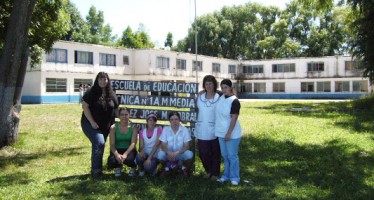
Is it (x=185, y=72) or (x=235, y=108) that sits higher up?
(x=185, y=72)

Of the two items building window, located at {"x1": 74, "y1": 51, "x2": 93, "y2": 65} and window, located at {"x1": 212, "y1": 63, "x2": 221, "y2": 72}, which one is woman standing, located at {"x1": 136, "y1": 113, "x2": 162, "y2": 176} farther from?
window, located at {"x1": 212, "y1": 63, "x2": 221, "y2": 72}

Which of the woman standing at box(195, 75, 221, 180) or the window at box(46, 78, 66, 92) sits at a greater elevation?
the window at box(46, 78, 66, 92)

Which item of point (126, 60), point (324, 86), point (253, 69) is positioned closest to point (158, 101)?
point (126, 60)

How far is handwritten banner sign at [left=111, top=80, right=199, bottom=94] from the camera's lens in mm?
6758

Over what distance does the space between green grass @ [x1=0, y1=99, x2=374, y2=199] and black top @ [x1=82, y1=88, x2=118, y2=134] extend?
88 cm

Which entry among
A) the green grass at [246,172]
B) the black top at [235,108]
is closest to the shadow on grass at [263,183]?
the green grass at [246,172]

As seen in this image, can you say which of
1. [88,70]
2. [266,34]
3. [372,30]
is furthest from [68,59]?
[266,34]

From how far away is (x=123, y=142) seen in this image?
6484mm

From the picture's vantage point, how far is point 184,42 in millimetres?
57156

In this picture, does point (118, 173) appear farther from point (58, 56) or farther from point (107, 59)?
point (107, 59)

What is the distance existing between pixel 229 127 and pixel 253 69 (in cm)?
4617

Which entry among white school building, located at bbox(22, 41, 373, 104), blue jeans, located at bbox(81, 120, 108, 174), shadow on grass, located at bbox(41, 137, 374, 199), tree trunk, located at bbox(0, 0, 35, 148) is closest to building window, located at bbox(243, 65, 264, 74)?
white school building, located at bbox(22, 41, 373, 104)

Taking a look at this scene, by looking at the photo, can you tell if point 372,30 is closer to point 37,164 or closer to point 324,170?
point 324,170

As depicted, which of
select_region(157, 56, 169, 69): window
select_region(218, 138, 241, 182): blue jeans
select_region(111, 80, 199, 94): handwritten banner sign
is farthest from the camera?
select_region(157, 56, 169, 69): window
